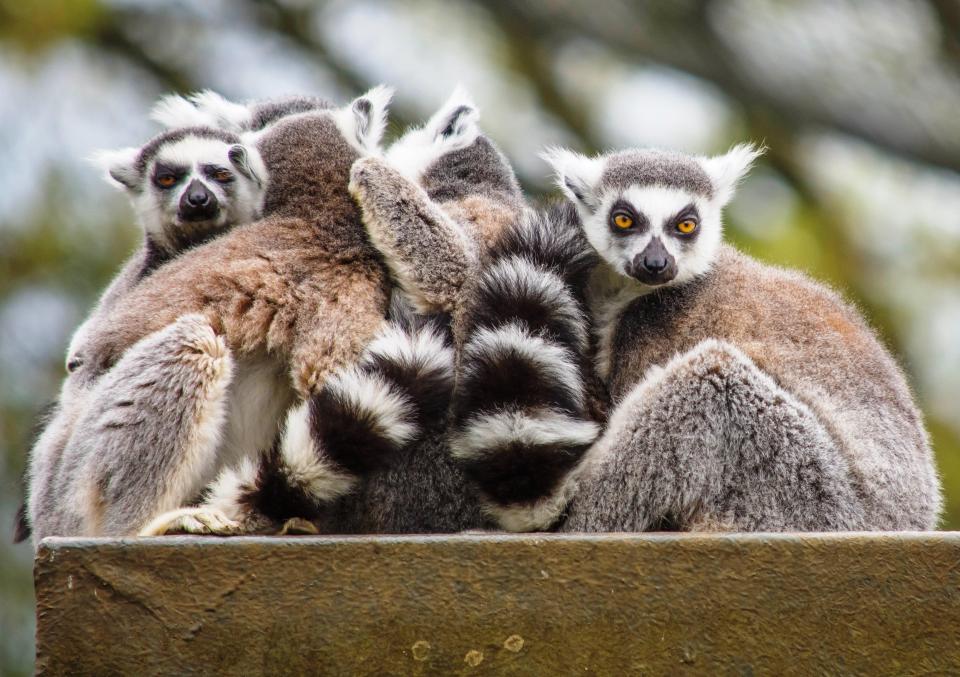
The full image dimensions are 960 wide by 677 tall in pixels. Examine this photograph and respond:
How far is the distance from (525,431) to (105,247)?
23.0ft

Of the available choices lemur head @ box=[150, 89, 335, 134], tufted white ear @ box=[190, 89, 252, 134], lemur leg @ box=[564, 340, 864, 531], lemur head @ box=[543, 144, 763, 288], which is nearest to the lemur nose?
lemur head @ box=[543, 144, 763, 288]

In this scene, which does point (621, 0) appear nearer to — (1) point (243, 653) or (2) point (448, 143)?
(2) point (448, 143)

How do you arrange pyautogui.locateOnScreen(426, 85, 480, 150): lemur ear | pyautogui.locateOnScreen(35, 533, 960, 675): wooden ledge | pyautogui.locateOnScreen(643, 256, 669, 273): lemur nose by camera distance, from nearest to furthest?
1. pyautogui.locateOnScreen(35, 533, 960, 675): wooden ledge
2. pyautogui.locateOnScreen(643, 256, 669, 273): lemur nose
3. pyautogui.locateOnScreen(426, 85, 480, 150): lemur ear

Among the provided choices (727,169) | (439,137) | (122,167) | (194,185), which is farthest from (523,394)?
(122,167)

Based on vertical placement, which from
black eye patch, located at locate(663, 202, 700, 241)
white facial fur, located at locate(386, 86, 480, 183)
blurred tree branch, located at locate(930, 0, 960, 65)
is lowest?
black eye patch, located at locate(663, 202, 700, 241)

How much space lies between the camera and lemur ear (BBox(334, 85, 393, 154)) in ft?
17.4

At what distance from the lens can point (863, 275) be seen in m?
10.5

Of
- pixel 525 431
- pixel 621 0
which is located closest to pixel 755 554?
pixel 525 431

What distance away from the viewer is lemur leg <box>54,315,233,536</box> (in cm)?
427

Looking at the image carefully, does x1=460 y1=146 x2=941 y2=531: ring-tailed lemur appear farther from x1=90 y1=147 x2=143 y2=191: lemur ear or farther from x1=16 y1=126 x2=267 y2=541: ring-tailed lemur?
x1=90 y1=147 x2=143 y2=191: lemur ear

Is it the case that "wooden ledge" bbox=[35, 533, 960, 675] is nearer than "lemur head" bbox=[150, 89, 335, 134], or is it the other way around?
"wooden ledge" bbox=[35, 533, 960, 675]

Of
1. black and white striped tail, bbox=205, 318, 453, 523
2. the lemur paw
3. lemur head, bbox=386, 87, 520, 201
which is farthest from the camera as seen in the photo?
lemur head, bbox=386, 87, 520, 201

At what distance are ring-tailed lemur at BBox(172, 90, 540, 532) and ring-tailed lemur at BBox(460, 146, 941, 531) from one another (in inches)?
16.7

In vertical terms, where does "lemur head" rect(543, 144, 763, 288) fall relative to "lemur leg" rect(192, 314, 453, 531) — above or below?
above
